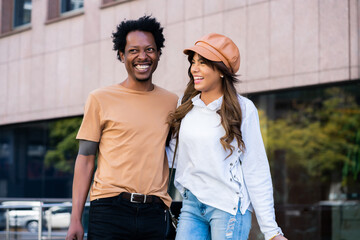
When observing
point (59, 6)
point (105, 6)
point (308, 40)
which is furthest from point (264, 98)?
point (59, 6)

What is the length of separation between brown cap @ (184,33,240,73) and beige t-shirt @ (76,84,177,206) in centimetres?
51

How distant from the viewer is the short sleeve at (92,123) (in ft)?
13.0

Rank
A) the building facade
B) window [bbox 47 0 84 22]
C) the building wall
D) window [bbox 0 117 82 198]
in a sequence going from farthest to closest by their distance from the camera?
window [bbox 0 117 82 198]
window [bbox 47 0 84 22]
the building facade
the building wall

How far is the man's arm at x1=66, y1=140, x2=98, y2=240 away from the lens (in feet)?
Result: 12.8

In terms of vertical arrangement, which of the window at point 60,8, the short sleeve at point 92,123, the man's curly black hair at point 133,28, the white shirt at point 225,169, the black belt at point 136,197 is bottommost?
the black belt at point 136,197

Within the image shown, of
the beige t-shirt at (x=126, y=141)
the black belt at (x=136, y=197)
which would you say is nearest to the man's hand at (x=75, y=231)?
the beige t-shirt at (x=126, y=141)

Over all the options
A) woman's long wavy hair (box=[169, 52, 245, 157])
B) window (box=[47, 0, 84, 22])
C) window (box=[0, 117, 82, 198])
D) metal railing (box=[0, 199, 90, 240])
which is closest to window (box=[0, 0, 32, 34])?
window (box=[47, 0, 84, 22])

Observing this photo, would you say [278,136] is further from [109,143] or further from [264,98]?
[109,143]

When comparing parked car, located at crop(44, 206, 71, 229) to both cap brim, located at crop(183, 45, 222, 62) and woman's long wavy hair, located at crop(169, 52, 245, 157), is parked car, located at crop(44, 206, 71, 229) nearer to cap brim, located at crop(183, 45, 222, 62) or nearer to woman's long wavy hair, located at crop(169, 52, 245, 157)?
woman's long wavy hair, located at crop(169, 52, 245, 157)

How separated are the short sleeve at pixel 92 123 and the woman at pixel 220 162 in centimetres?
53

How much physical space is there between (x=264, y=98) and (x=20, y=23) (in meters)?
8.71

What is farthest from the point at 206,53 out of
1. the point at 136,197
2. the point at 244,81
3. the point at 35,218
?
the point at 244,81

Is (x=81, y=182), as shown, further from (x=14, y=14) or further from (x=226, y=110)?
(x=14, y=14)

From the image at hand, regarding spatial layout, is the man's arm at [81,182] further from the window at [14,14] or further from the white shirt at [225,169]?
the window at [14,14]
